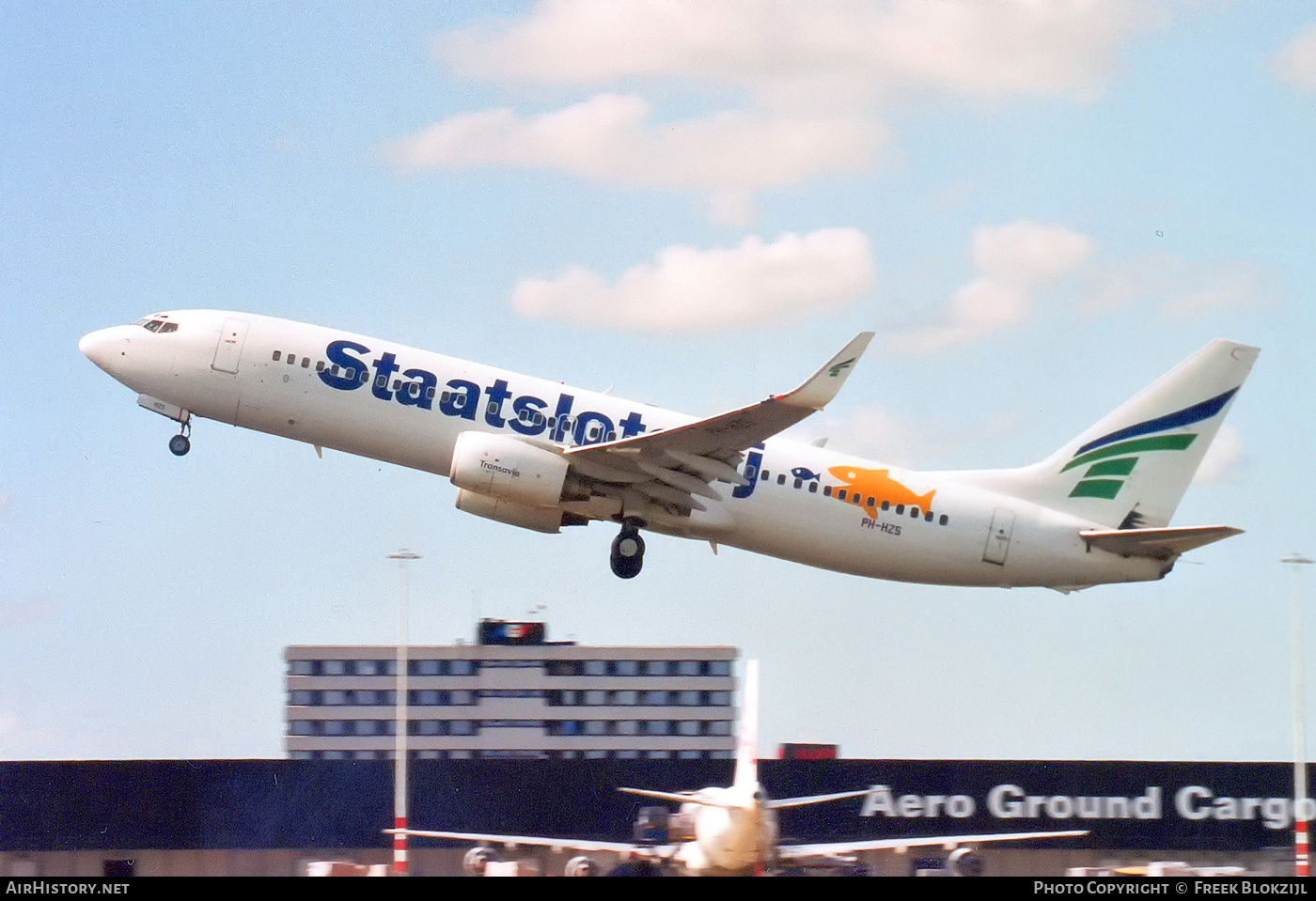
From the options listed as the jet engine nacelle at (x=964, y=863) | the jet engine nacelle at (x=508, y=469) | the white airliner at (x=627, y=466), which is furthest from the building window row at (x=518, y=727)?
the jet engine nacelle at (x=508, y=469)

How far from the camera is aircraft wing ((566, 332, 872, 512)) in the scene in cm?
3834

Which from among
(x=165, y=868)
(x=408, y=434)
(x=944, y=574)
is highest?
(x=408, y=434)

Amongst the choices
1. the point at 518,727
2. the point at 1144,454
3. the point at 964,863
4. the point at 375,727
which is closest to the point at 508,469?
the point at 964,863

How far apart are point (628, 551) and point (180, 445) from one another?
1203 centimetres

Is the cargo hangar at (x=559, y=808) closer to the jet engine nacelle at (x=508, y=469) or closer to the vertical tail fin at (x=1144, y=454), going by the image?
the vertical tail fin at (x=1144, y=454)

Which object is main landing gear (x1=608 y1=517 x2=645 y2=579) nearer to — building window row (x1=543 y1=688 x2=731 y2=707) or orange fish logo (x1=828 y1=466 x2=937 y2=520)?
orange fish logo (x1=828 y1=466 x2=937 y2=520)

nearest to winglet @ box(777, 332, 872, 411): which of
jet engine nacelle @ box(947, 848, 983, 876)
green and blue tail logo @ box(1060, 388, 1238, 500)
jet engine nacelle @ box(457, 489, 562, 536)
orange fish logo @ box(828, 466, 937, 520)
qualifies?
orange fish logo @ box(828, 466, 937, 520)

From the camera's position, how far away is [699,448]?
135ft

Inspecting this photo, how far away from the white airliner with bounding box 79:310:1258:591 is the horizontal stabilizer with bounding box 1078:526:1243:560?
53 mm

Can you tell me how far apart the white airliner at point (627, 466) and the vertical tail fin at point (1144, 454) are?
0.36 ft
